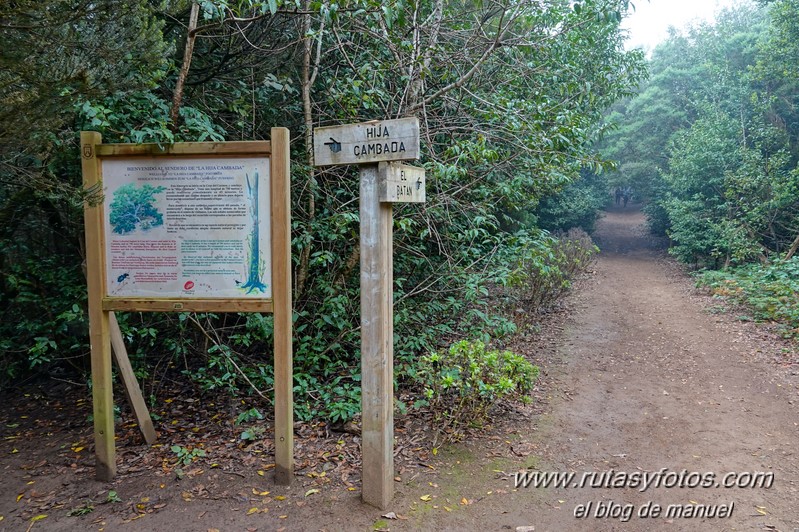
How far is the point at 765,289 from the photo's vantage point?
10727 millimetres

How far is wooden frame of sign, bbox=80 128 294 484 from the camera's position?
333cm

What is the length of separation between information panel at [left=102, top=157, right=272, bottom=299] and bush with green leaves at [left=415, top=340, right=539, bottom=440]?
5.73 feet

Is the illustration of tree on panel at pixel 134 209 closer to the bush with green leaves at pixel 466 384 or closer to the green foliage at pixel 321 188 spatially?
the green foliage at pixel 321 188

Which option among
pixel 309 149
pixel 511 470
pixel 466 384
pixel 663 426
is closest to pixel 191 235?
pixel 309 149

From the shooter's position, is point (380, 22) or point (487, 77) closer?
point (380, 22)

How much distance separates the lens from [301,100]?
19.0 ft

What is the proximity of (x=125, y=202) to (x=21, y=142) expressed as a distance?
730 mm

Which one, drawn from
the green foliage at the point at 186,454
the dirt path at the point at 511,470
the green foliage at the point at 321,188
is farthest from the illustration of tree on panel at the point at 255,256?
the green foliage at the point at 186,454

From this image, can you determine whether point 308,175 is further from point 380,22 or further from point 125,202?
point 125,202

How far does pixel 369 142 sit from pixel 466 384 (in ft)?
7.37

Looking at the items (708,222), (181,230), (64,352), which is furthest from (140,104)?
(708,222)

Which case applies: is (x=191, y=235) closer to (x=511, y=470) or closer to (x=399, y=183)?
(x=399, y=183)

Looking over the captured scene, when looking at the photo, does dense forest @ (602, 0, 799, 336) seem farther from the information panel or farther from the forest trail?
the information panel

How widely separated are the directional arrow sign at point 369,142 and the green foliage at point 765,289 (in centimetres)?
792
